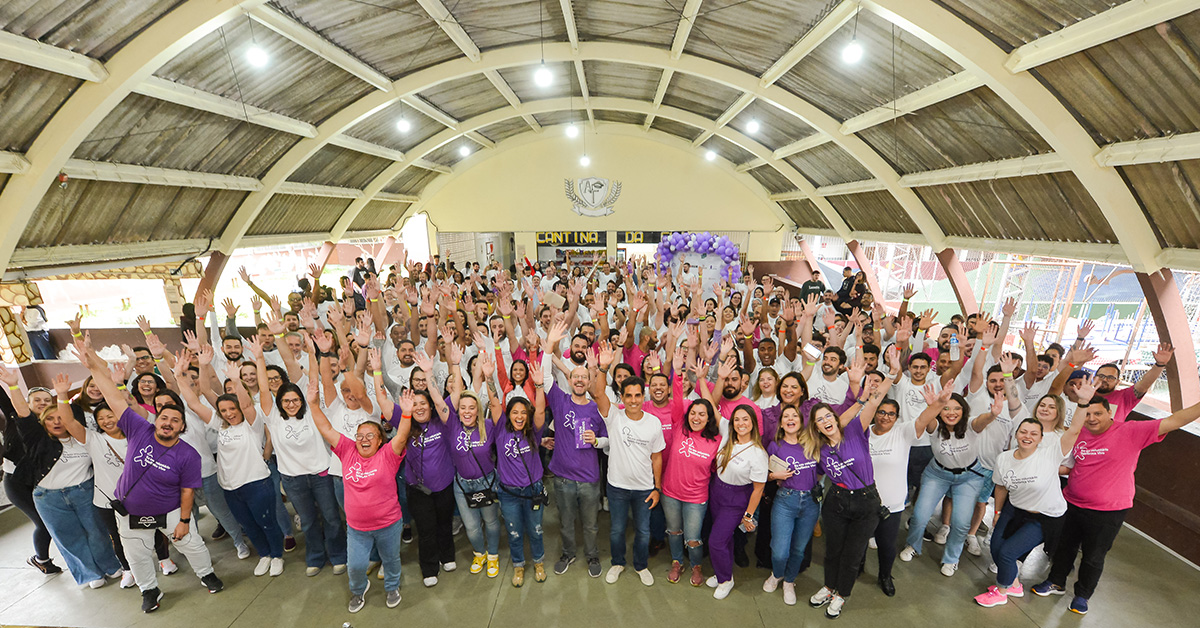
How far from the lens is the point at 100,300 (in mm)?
18984

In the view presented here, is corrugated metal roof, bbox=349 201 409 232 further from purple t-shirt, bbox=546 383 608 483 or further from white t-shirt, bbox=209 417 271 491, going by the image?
purple t-shirt, bbox=546 383 608 483

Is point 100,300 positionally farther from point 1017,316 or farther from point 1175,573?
point 1017,316

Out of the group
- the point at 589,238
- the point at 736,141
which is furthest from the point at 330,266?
the point at 736,141

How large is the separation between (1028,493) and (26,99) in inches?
384

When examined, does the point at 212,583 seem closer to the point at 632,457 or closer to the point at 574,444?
the point at 574,444

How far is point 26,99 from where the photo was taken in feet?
17.0

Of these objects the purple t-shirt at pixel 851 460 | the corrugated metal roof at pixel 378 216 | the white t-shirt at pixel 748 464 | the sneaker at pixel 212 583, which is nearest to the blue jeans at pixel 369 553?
the sneaker at pixel 212 583

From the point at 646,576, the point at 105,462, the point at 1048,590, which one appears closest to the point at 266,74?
the point at 105,462

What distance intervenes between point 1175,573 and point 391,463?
6.40 m

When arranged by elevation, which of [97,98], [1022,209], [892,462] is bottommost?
→ [892,462]

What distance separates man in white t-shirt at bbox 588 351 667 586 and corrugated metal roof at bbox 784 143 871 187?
882cm

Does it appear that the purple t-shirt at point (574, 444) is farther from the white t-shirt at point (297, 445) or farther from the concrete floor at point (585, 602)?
the white t-shirt at point (297, 445)

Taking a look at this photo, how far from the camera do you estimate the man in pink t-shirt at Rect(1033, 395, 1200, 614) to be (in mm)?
3482

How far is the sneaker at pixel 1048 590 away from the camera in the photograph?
3.85m
